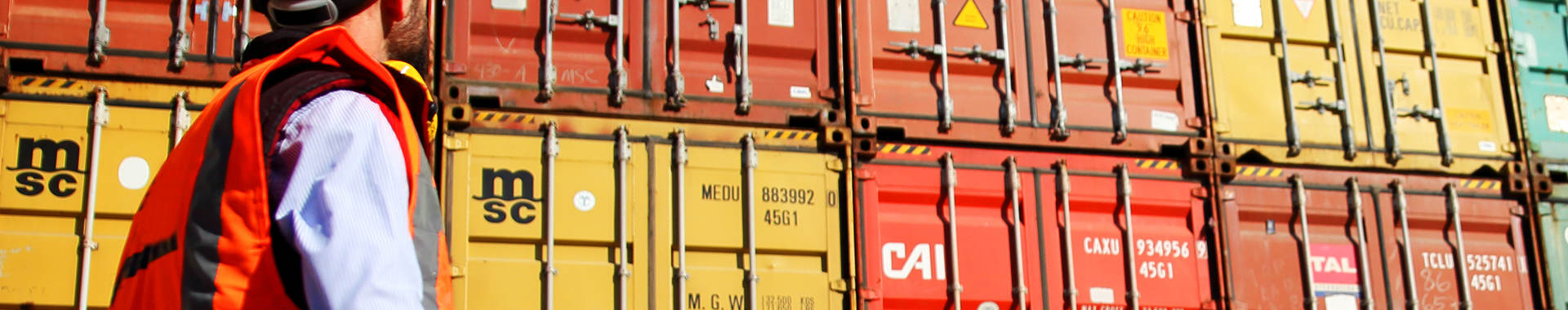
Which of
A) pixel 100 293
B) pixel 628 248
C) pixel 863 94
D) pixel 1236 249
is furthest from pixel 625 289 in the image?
pixel 1236 249

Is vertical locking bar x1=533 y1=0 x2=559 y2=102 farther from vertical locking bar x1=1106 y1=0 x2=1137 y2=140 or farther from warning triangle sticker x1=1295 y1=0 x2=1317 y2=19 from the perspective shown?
warning triangle sticker x1=1295 y1=0 x2=1317 y2=19

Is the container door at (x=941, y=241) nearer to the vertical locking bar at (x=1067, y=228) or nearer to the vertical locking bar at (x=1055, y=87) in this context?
the vertical locking bar at (x=1067, y=228)

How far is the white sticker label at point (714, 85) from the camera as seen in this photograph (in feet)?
26.8

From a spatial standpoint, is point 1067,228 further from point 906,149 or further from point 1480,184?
point 1480,184

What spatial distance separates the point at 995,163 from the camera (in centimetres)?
858

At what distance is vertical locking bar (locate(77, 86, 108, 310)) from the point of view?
693cm

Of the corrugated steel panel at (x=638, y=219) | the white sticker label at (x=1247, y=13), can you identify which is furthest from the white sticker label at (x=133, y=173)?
the white sticker label at (x=1247, y=13)

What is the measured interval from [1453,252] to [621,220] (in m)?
5.08

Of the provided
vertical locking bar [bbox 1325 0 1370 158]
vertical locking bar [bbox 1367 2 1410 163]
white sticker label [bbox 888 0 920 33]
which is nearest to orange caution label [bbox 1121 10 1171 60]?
vertical locking bar [bbox 1325 0 1370 158]

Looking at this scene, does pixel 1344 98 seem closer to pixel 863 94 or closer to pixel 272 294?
pixel 863 94

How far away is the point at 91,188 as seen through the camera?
23.1 ft

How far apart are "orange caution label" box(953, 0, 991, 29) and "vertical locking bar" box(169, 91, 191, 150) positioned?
4.02 meters

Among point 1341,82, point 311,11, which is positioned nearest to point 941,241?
point 1341,82

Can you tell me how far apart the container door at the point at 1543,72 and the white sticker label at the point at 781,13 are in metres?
4.88
